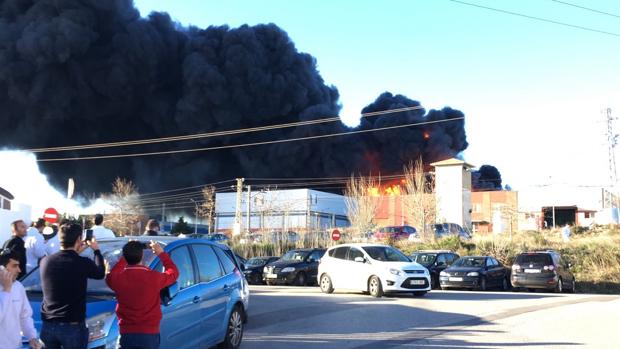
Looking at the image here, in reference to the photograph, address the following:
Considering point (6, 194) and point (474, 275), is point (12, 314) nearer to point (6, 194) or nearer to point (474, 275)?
point (474, 275)

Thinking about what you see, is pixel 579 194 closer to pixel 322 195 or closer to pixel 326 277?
pixel 322 195

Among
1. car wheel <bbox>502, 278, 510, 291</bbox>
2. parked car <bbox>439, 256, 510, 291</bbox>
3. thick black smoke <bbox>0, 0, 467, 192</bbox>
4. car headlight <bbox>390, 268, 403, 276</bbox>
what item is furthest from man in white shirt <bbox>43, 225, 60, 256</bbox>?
thick black smoke <bbox>0, 0, 467, 192</bbox>

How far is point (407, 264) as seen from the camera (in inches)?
593

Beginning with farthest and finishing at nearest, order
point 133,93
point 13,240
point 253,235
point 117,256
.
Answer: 1. point 133,93
2. point 253,235
3. point 13,240
4. point 117,256

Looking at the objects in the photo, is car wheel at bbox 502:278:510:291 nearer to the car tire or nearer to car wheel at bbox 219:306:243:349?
the car tire

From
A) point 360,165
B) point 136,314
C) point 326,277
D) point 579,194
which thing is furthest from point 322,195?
point 136,314

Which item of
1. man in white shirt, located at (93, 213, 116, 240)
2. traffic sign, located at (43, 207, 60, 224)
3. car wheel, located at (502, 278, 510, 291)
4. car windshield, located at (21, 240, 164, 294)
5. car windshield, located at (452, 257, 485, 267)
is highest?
traffic sign, located at (43, 207, 60, 224)

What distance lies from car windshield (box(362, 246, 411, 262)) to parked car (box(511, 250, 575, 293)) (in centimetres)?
632

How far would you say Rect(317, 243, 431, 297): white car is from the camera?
1472cm

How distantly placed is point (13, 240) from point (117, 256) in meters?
3.28

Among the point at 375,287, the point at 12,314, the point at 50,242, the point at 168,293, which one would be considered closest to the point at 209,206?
the point at 375,287

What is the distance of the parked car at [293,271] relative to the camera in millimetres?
21562

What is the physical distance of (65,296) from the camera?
4402mm

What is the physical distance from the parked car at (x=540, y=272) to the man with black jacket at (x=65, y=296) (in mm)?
17867
